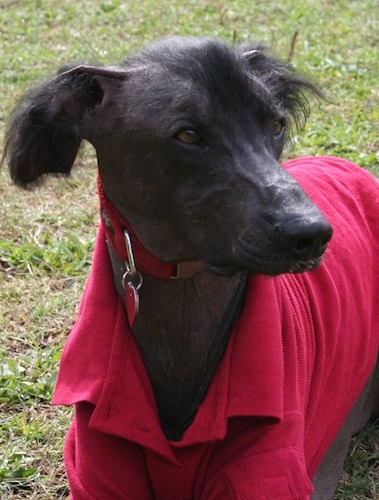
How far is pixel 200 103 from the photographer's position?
2.42m

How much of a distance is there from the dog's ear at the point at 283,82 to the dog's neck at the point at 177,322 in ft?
1.69

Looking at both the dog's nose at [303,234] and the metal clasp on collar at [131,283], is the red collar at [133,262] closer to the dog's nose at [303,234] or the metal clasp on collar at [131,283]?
the metal clasp on collar at [131,283]

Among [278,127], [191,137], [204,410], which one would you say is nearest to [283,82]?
[278,127]

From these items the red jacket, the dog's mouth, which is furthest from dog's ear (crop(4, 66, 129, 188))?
the dog's mouth

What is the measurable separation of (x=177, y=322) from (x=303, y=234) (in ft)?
1.99

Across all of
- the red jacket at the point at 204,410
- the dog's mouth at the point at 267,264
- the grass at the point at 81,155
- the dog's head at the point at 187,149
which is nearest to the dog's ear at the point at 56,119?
the dog's head at the point at 187,149

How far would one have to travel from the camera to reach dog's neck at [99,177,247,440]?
106 inches

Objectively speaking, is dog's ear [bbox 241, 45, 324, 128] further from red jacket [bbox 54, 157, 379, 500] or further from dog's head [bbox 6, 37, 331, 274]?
red jacket [bbox 54, 157, 379, 500]

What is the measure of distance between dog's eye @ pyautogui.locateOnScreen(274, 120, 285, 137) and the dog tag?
1.74 ft

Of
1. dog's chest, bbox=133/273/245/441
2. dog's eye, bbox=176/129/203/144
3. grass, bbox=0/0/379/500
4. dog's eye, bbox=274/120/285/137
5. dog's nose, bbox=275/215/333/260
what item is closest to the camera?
dog's nose, bbox=275/215/333/260

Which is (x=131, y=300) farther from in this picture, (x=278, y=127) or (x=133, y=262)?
(x=278, y=127)

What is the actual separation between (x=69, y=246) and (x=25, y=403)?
1118 mm

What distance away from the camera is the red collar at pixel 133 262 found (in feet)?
8.65

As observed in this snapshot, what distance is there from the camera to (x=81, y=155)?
283cm
